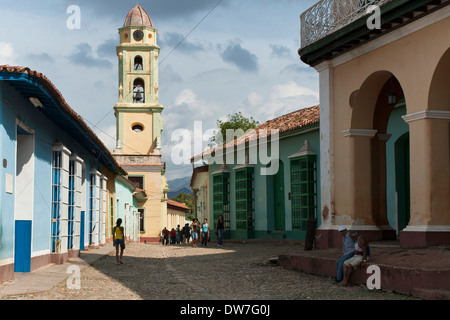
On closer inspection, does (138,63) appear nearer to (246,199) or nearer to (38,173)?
(246,199)

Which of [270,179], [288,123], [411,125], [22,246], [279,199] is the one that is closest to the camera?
[411,125]

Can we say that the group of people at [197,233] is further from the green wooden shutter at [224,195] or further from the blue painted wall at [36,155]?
the blue painted wall at [36,155]

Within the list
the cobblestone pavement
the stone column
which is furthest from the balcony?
the cobblestone pavement

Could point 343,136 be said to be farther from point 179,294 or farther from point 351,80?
point 179,294

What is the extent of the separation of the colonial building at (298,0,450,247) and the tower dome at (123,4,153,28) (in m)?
33.9

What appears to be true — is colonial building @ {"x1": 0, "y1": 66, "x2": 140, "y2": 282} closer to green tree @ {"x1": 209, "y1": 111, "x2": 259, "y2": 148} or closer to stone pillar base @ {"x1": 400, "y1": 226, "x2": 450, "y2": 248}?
stone pillar base @ {"x1": 400, "y1": 226, "x2": 450, "y2": 248}

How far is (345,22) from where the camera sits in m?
12.6

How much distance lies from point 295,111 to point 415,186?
47.4 feet

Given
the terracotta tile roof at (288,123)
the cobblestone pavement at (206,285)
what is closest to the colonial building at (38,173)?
the cobblestone pavement at (206,285)

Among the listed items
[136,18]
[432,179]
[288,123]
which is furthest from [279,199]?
[136,18]

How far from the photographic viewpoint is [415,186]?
36.2 ft

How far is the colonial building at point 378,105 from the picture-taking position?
10734 mm

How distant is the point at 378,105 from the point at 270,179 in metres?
9.75

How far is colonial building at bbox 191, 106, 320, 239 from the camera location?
65.2 feet
